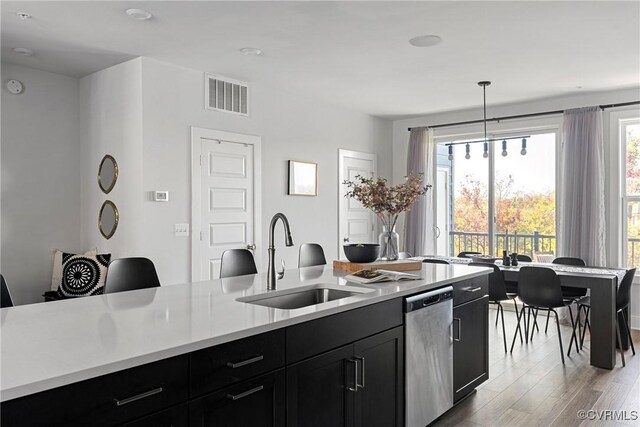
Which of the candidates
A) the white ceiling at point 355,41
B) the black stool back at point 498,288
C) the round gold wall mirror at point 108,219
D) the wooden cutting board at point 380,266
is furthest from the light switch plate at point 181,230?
the black stool back at point 498,288

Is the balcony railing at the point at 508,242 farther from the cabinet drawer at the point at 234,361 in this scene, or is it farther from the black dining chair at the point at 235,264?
the cabinet drawer at the point at 234,361

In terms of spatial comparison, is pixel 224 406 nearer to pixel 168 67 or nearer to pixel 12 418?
pixel 12 418

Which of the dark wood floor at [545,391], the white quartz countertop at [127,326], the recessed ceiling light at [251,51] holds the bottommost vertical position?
the dark wood floor at [545,391]

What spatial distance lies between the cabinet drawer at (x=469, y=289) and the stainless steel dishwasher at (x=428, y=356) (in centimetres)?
10

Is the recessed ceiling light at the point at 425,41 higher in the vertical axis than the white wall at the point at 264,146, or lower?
higher

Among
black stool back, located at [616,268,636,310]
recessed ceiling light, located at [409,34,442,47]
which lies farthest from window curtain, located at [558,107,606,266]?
recessed ceiling light, located at [409,34,442,47]

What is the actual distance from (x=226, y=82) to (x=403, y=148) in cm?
338

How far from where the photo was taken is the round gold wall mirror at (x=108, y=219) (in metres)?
4.53

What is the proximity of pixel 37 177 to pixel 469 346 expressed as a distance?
166 inches

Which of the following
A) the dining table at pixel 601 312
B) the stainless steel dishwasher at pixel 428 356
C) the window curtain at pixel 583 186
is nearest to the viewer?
the stainless steel dishwasher at pixel 428 356

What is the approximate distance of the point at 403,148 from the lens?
24.4 feet

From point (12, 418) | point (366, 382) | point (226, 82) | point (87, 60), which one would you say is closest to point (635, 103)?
point (226, 82)

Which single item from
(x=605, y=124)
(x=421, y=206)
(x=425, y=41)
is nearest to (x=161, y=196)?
(x=425, y=41)

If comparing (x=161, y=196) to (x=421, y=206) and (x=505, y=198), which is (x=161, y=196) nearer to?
(x=421, y=206)
